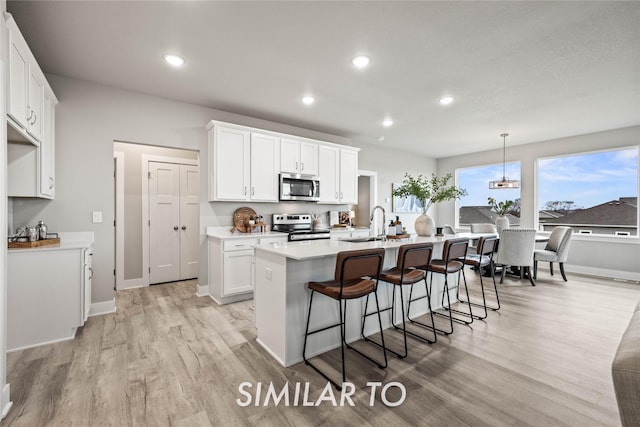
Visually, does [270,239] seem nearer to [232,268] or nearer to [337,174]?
[232,268]

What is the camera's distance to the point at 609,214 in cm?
543

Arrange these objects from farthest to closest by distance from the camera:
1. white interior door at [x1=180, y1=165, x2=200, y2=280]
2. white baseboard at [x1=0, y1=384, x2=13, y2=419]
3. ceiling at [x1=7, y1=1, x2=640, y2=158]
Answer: white interior door at [x1=180, y1=165, x2=200, y2=280], ceiling at [x1=7, y1=1, x2=640, y2=158], white baseboard at [x1=0, y1=384, x2=13, y2=419]

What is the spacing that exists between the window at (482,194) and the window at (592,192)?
0.48 metres

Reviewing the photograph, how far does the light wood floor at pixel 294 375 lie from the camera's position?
1706mm

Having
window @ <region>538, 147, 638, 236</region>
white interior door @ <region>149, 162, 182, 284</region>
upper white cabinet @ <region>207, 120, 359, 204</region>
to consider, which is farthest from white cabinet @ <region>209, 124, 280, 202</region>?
window @ <region>538, 147, 638, 236</region>

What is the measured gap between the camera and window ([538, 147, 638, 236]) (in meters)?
5.18

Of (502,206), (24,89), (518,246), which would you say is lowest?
(518,246)

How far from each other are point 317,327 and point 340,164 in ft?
11.5

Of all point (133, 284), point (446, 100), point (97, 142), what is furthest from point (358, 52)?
point (133, 284)

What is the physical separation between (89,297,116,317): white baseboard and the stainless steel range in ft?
7.49

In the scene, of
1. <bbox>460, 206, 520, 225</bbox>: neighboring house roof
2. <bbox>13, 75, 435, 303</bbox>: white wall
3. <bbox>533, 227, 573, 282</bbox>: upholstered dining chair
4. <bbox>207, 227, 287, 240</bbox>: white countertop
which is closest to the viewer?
<bbox>13, 75, 435, 303</bbox>: white wall

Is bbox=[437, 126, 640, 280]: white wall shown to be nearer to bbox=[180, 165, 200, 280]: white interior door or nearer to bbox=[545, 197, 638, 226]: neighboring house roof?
bbox=[545, 197, 638, 226]: neighboring house roof

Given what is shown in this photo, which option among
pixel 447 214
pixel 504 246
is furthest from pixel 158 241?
pixel 447 214

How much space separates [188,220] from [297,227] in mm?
1864
